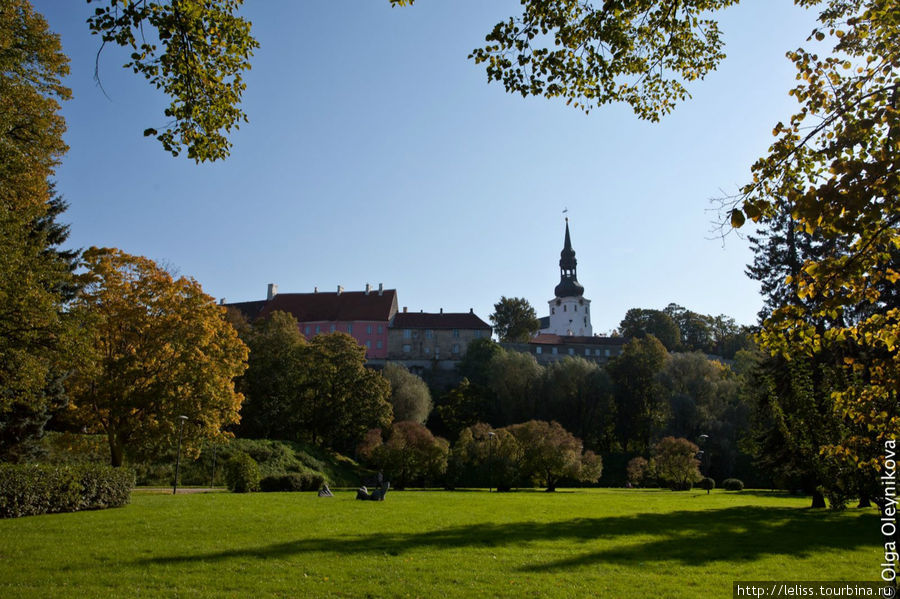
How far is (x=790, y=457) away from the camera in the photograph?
23562mm

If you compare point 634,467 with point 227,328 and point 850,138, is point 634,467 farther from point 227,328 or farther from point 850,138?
point 850,138

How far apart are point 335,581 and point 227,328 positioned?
21194 millimetres

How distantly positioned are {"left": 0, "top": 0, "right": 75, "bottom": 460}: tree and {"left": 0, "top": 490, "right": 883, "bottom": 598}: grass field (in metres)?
3.97

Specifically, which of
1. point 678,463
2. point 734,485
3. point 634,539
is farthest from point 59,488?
point 734,485

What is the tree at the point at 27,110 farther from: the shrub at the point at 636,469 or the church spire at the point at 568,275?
the church spire at the point at 568,275

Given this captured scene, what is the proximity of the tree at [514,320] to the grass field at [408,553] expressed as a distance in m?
68.0

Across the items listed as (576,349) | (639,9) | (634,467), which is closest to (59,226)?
(639,9)

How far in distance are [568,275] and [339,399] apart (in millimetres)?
71636

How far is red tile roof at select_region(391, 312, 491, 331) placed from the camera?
81.4 meters

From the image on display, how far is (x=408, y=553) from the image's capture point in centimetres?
1098

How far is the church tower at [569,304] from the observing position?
107 meters

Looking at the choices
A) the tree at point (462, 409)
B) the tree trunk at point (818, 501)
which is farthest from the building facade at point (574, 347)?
the tree trunk at point (818, 501)

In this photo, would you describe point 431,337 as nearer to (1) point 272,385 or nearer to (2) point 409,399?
(2) point 409,399

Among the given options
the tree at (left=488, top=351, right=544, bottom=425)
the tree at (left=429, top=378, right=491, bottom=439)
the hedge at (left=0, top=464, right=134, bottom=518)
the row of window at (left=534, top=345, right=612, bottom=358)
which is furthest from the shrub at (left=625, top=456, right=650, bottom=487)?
the hedge at (left=0, top=464, right=134, bottom=518)
